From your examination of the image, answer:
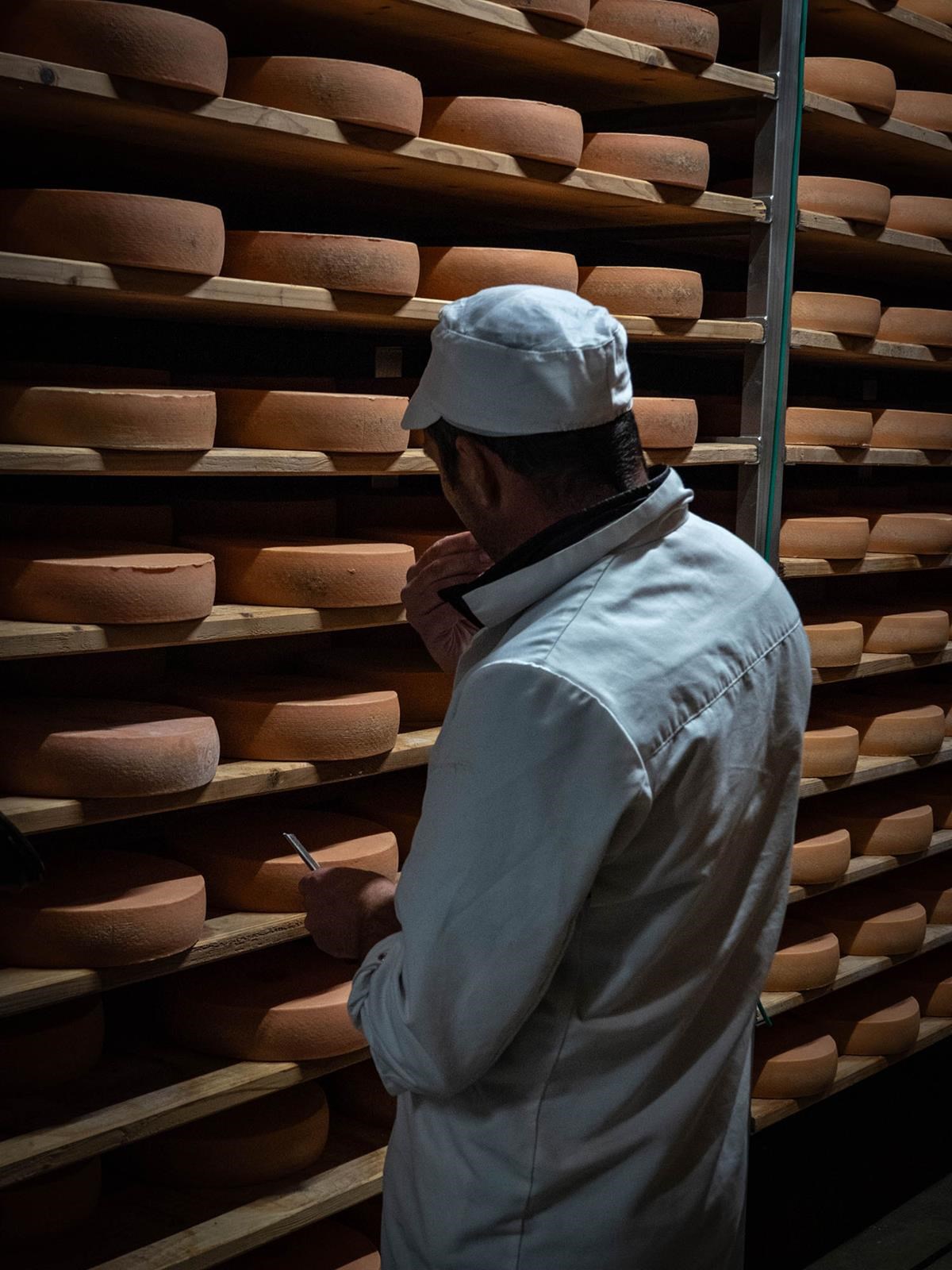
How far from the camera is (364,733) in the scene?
2.14 m

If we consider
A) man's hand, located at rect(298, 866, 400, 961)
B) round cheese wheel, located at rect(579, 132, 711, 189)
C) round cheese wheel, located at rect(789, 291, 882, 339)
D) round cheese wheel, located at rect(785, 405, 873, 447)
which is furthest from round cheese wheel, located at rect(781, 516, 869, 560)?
man's hand, located at rect(298, 866, 400, 961)

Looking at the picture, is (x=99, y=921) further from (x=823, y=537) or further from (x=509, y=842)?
(x=823, y=537)

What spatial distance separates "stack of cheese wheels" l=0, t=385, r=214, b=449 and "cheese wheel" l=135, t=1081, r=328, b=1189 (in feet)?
3.28

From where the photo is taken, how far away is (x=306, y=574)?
6.81 feet

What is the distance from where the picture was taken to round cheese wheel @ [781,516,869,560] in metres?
2.92

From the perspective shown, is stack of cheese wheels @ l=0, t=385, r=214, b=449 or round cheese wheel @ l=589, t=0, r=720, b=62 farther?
round cheese wheel @ l=589, t=0, r=720, b=62

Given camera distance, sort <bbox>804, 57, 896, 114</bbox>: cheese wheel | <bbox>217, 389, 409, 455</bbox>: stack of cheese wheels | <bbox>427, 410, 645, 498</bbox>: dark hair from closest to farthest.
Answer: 1. <bbox>427, 410, 645, 498</bbox>: dark hair
2. <bbox>217, 389, 409, 455</bbox>: stack of cheese wheels
3. <bbox>804, 57, 896, 114</bbox>: cheese wheel

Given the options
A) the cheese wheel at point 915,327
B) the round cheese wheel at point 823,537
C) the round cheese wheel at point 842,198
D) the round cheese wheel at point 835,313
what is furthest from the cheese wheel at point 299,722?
the cheese wheel at point 915,327

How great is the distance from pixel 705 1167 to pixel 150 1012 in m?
1.02

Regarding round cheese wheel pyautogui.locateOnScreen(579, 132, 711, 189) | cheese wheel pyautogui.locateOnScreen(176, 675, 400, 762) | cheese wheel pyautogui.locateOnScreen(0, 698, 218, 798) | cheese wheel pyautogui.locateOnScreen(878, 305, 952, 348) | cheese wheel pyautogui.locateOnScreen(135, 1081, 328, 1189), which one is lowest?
cheese wheel pyautogui.locateOnScreen(135, 1081, 328, 1189)

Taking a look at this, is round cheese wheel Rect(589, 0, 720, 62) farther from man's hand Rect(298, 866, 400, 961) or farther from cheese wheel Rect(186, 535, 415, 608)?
man's hand Rect(298, 866, 400, 961)

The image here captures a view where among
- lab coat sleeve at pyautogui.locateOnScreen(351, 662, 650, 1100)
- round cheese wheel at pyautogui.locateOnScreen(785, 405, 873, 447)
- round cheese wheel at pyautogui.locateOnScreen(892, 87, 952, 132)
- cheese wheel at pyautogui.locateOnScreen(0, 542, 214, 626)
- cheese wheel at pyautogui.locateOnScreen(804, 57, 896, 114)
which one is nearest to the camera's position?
lab coat sleeve at pyautogui.locateOnScreen(351, 662, 650, 1100)

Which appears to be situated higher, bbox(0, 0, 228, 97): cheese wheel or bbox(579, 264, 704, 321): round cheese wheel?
Result: bbox(0, 0, 228, 97): cheese wheel

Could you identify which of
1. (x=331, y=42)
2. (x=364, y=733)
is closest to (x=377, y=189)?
(x=331, y=42)
